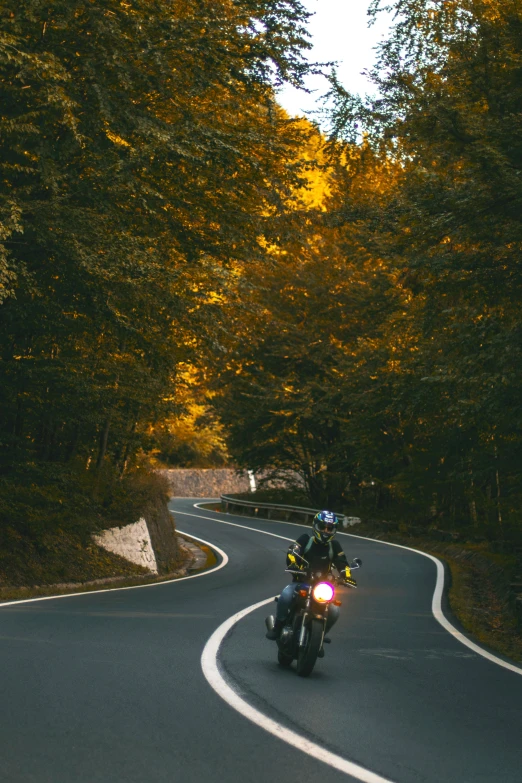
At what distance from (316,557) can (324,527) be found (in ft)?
1.18

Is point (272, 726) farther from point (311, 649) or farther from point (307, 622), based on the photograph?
point (307, 622)

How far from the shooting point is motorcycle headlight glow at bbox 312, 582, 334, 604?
8.69 metres

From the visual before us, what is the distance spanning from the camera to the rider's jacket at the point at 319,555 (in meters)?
9.18

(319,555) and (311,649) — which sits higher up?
(319,555)

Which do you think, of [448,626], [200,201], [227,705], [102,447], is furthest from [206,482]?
[227,705]

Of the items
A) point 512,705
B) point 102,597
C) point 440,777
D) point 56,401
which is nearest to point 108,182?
point 56,401

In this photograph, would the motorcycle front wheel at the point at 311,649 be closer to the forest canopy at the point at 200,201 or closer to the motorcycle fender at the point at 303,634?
the motorcycle fender at the point at 303,634

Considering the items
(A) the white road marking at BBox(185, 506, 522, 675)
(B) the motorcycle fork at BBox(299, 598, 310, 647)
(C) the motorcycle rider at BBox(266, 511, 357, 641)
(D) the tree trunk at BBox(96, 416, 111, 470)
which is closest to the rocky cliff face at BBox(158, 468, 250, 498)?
(A) the white road marking at BBox(185, 506, 522, 675)

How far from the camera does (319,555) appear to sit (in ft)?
30.3

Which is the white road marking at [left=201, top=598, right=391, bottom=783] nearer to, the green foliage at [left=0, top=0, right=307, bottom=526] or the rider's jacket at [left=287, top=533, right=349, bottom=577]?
the rider's jacket at [left=287, top=533, right=349, bottom=577]

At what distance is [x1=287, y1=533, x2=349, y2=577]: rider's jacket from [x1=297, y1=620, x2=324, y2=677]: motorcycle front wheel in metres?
0.71

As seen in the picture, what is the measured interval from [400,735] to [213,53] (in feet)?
41.5

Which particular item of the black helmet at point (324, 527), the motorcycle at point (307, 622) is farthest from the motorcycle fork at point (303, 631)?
the black helmet at point (324, 527)

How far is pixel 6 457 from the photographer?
712 inches
